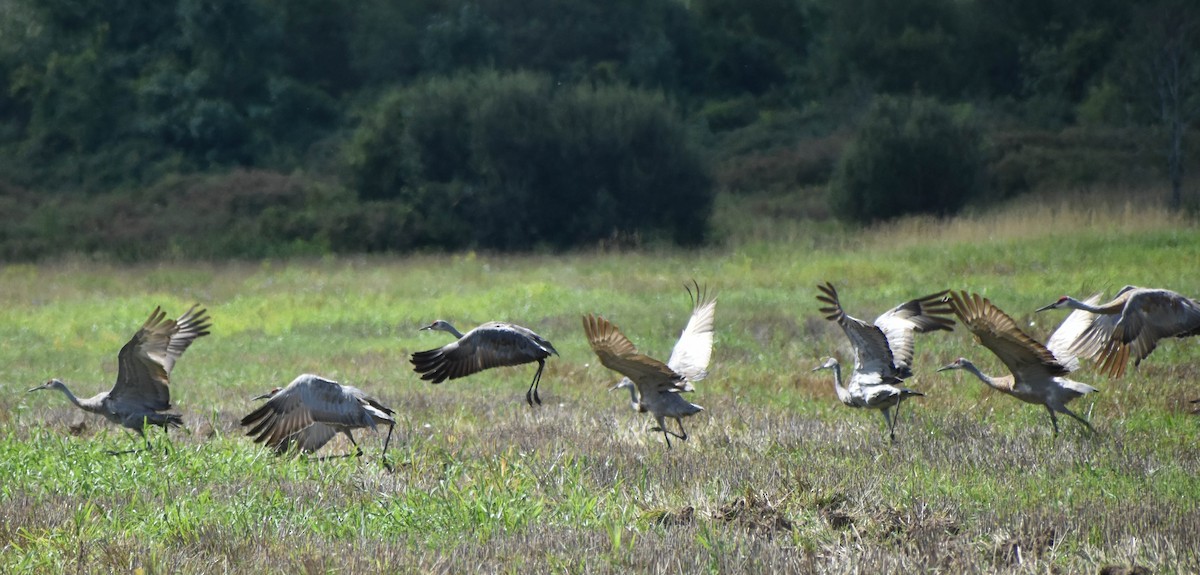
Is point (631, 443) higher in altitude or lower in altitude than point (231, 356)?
higher

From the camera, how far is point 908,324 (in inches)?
380

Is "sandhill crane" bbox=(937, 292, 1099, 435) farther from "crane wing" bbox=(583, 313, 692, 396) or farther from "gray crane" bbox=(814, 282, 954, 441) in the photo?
"crane wing" bbox=(583, 313, 692, 396)

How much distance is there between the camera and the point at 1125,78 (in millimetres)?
40719

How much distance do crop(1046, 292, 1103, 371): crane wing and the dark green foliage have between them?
86.0 ft

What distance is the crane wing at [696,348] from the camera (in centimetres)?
922

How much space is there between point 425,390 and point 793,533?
6718mm

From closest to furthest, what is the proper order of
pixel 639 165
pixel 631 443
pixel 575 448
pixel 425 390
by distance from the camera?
1. pixel 575 448
2. pixel 631 443
3. pixel 425 390
4. pixel 639 165

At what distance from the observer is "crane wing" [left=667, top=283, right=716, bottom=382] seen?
9219mm

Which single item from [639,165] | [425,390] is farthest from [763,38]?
[425,390]

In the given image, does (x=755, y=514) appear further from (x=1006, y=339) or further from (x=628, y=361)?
(x=1006, y=339)

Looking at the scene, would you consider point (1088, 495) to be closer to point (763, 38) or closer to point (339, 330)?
point (339, 330)

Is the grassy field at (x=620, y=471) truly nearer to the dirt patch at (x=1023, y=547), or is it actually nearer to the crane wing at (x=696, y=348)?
the dirt patch at (x=1023, y=547)

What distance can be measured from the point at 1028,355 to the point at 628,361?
8.46 feet

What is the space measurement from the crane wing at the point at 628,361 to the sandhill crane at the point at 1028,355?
182cm
